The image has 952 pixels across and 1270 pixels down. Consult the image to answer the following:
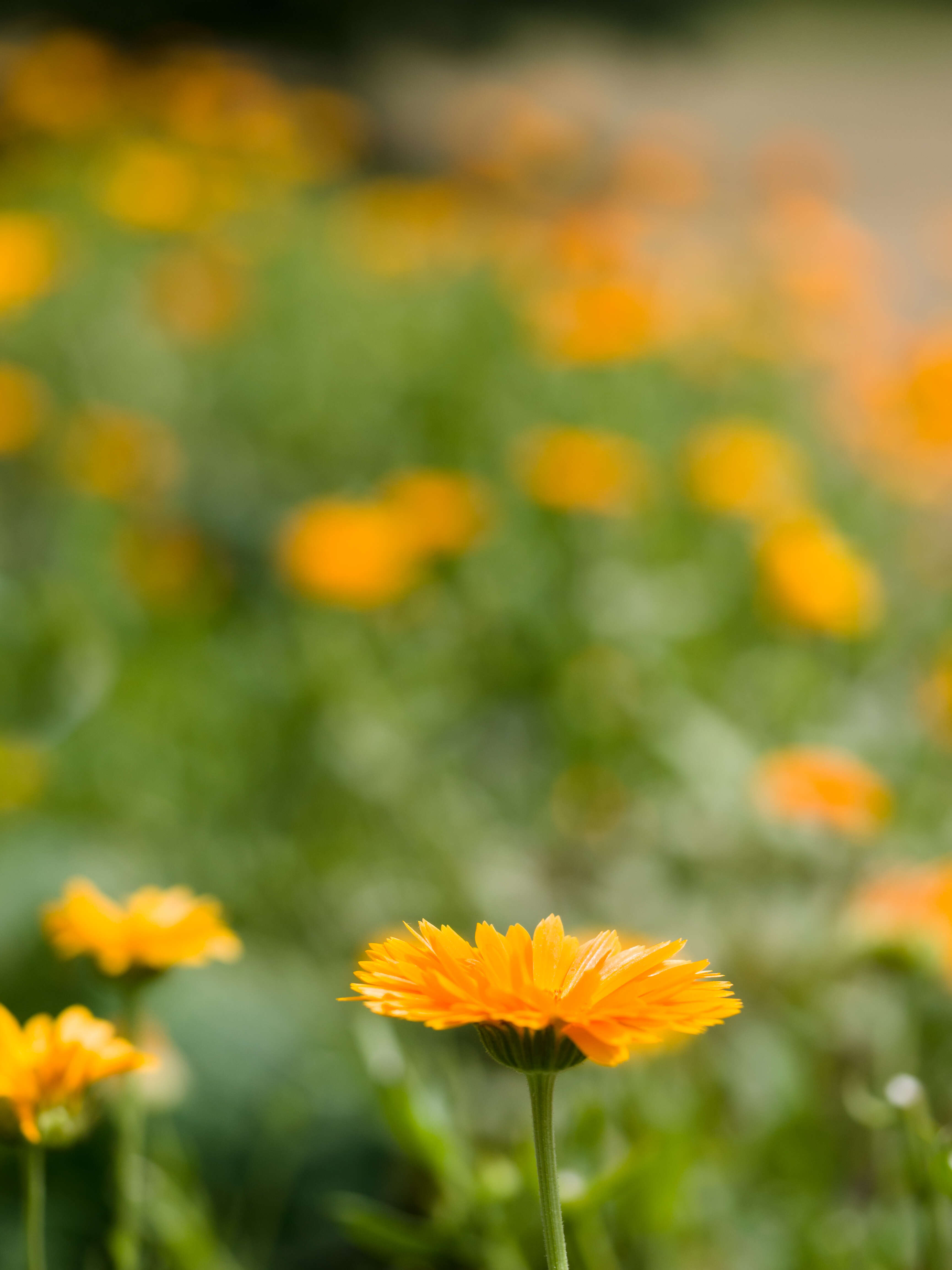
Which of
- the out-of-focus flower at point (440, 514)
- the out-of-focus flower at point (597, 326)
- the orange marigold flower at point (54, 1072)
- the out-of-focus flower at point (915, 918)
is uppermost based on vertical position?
the out-of-focus flower at point (597, 326)

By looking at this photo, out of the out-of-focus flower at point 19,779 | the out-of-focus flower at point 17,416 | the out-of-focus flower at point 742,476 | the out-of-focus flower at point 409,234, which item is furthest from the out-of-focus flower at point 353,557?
the out-of-focus flower at point 409,234

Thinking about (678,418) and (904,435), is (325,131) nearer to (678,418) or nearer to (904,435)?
(678,418)

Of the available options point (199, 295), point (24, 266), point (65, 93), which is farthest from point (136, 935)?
point (65, 93)

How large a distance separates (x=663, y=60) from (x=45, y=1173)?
15.8ft

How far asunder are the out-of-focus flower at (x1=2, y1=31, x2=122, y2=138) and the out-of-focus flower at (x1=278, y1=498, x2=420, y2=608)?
196cm

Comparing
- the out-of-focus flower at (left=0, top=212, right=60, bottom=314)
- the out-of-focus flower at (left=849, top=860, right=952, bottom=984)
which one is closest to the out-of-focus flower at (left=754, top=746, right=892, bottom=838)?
the out-of-focus flower at (left=849, top=860, right=952, bottom=984)

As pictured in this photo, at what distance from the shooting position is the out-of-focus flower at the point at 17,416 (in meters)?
1.87

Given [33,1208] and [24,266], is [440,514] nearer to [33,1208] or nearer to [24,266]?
[24,266]

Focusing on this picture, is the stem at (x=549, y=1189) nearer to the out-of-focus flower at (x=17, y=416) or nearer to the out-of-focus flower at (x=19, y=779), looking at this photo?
the out-of-focus flower at (x=19, y=779)

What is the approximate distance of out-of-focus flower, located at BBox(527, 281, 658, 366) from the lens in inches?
74.9

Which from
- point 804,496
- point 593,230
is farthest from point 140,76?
A: point 804,496

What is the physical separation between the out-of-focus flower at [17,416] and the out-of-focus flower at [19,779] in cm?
71

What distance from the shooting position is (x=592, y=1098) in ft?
2.53

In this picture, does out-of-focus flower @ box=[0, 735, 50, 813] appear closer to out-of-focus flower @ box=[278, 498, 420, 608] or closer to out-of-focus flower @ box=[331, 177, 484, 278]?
out-of-focus flower @ box=[278, 498, 420, 608]
